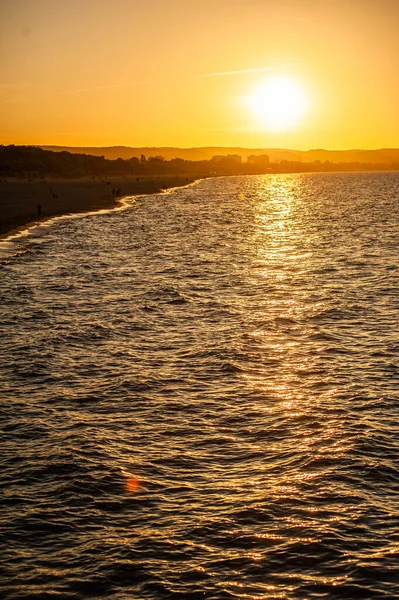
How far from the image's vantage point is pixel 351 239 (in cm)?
7094

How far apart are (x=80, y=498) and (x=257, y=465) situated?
4.22 meters

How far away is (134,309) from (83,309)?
2.49 m

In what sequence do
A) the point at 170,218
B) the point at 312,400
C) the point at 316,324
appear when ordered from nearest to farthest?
1. the point at 312,400
2. the point at 316,324
3. the point at 170,218

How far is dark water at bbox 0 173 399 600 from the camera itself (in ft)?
40.3

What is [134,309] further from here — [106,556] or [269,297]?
[106,556]

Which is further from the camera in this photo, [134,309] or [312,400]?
[134,309]

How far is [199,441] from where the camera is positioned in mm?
17578

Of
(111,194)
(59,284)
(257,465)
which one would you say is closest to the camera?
(257,465)

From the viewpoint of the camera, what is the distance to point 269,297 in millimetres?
37594

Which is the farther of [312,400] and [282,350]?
[282,350]

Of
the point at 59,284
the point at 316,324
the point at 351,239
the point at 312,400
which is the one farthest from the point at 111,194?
the point at 312,400

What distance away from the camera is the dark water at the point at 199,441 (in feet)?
40.3

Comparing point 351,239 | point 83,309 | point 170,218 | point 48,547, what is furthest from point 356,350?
point 170,218

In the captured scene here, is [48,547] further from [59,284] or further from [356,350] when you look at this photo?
[59,284]
